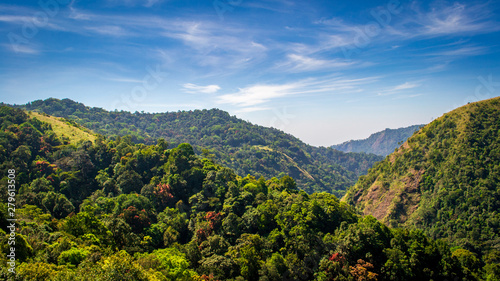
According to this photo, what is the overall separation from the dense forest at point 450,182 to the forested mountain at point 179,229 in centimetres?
2879

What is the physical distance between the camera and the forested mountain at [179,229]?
89.6ft

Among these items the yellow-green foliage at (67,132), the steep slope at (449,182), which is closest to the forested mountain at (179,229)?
the yellow-green foliage at (67,132)

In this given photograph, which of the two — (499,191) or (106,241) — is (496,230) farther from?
(106,241)

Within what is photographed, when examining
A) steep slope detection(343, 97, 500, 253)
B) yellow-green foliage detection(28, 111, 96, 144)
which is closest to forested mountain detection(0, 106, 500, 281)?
yellow-green foliage detection(28, 111, 96, 144)

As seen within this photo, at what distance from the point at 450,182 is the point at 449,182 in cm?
27

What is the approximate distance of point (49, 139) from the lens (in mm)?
71312

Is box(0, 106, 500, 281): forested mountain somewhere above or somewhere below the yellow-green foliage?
below

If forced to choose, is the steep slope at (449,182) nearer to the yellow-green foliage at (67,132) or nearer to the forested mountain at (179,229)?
the forested mountain at (179,229)

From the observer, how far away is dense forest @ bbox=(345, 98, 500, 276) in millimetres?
61125

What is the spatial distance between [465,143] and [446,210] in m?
22.6

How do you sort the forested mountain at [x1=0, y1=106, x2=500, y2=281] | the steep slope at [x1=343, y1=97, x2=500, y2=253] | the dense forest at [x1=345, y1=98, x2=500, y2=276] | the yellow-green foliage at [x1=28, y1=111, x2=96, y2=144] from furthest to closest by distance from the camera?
the yellow-green foliage at [x1=28, y1=111, x2=96, y2=144]
the steep slope at [x1=343, y1=97, x2=500, y2=253]
the dense forest at [x1=345, y1=98, x2=500, y2=276]
the forested mountain at [x1=0, y1=106, x2=500, y2=281]

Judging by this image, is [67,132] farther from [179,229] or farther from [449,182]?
[449,182]

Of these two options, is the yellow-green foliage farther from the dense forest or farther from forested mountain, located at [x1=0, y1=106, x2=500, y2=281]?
the dense forest

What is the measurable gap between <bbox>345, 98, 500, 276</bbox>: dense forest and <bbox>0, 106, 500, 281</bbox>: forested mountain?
1133 inches
